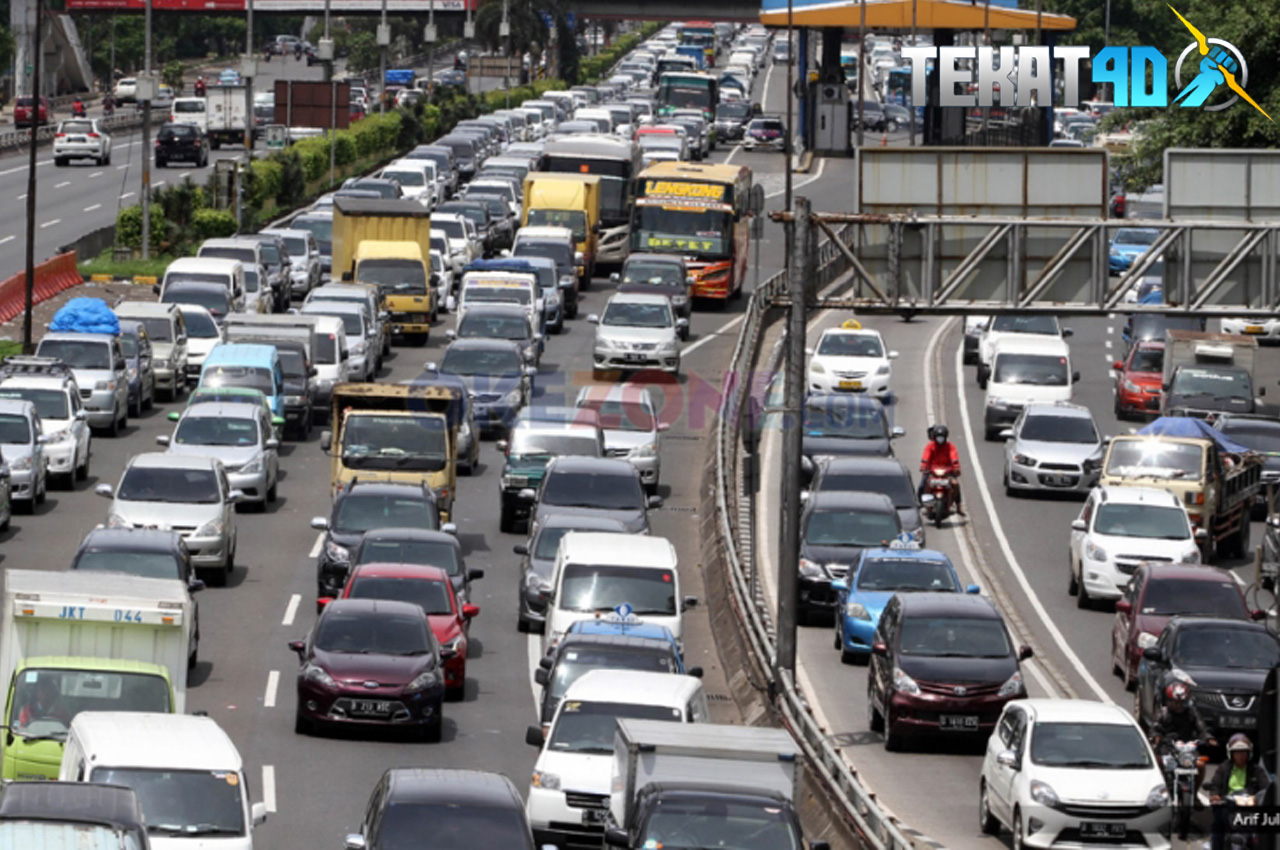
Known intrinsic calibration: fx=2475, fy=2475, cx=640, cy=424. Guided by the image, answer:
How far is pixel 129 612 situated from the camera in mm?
23469

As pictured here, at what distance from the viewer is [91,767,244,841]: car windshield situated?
60.8 ft

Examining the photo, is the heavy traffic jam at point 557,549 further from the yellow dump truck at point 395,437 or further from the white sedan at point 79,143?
the white sedan at point 79,143

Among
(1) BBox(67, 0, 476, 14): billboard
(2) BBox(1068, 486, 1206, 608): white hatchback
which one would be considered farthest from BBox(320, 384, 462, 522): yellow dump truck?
(1) BBox(67, 0, 476, 14): billboard

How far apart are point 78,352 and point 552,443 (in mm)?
10236

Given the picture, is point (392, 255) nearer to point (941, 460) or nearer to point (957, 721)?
point (941, 460)

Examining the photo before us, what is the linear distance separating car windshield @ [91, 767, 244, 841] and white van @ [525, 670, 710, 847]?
134 inches

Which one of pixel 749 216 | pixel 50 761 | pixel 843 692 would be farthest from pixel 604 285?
pixel 50 761

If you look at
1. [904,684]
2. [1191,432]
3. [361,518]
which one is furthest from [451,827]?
[1191,432]

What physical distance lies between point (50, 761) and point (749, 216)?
151 feet

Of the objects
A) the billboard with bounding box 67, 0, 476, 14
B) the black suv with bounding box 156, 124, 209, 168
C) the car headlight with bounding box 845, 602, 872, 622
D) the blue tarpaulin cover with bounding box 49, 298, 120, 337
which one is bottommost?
the car headlight with bounding box 845, 602, 872, 622

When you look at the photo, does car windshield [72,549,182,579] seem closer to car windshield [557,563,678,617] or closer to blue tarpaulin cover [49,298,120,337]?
car windshield [557,563,678,617]

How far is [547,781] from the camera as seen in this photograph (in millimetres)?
21734

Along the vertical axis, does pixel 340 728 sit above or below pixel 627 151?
below

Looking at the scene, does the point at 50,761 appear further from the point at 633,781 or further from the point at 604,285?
the point at 604,285
